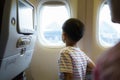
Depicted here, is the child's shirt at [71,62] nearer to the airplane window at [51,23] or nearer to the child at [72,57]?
the child at [72,57]

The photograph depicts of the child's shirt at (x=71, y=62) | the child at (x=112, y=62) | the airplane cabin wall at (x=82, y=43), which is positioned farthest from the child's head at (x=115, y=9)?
the airplane cabin wall at (x=82, y=43)

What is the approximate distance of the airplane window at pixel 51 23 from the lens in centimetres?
261

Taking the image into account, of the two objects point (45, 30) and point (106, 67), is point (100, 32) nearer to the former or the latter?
point (45, 30)

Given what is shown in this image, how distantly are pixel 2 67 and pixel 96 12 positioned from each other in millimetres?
1527

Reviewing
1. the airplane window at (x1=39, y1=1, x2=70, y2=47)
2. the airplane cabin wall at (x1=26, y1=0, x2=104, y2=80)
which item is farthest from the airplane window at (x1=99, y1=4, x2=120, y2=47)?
Result: the airplane window at (x1=39, y1=1, x2=70, y2=47)

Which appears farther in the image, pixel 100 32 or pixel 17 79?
pixel 100 32

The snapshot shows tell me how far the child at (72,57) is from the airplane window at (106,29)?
850mm

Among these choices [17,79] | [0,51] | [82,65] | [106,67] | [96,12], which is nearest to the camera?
[106,67]

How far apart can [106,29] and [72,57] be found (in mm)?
1139

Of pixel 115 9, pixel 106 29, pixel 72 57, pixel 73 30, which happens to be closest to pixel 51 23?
pixel 106 29

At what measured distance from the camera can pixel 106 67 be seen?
452 mm

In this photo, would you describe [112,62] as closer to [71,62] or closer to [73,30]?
[71,62]

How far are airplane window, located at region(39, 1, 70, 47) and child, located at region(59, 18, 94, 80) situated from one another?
0.81 metres

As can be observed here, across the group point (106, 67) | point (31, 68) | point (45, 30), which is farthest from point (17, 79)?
point (106, 67)
